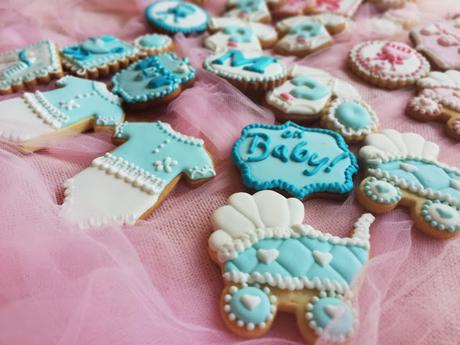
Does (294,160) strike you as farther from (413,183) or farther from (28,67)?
(28,67)

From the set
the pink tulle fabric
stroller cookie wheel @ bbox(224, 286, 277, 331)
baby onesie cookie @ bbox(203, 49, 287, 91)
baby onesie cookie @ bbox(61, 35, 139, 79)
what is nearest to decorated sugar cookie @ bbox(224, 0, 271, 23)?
baby onesie cookie @ bbox(203, 49, 287, 91)

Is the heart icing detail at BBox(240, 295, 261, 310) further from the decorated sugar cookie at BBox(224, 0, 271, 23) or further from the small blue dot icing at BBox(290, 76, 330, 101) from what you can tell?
the decorated sugar cookie at BBox(224, 0, 271, 23)

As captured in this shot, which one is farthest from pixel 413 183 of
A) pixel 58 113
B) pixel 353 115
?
pixel 58 113

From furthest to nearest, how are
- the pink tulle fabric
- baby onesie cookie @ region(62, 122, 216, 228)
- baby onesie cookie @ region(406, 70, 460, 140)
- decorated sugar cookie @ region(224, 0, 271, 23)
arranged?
1. decorated sugar cookie @ region(224, 0, 271, 23)
2. baby onesie cookie @ region(406, 70, 460, 140)
3. baby onesie cookie @ region(62, 122, 216, 228)
4. the pink tulle fabric

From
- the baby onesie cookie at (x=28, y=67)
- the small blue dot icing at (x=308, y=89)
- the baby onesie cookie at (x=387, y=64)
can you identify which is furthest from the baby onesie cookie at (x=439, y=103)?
the baby onesie cookie at (x=28, y=67)

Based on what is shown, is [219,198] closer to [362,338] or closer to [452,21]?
[362,338]

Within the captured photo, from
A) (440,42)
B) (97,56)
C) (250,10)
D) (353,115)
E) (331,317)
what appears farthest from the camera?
(250,10)

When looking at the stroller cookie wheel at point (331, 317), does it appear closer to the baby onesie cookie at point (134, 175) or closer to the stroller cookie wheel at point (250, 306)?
the stroller cookie wheel at point (250, 306)
